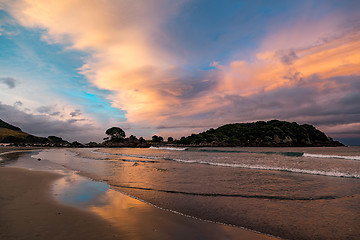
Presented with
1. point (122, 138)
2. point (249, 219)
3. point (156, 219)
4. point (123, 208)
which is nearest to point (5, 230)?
point (123, 208)

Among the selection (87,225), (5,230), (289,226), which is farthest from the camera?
(289,226)

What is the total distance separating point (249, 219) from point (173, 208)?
8.97ft

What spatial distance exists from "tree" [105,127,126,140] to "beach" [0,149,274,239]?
453 ft

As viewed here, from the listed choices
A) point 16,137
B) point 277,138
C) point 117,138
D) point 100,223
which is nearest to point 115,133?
point 117,138

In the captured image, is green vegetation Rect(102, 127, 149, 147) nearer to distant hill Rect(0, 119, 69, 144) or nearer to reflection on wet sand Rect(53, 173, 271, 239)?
distant hill Rect(0, 119, 69, 144)

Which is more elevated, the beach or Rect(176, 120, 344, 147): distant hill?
Rect(176, 120, 344, 147): distant hill

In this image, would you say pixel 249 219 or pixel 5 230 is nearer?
pixel 5 230

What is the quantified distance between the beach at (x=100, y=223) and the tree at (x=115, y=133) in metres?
138

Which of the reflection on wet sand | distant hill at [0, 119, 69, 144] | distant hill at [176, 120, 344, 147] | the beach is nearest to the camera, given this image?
the beach

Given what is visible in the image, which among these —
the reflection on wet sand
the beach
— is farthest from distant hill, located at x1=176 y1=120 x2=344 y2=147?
the beach

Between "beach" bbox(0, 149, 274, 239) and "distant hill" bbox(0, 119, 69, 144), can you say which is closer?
"beach" bbox(0, 149, 274, 239)

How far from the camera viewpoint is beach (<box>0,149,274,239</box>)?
4730 millimetres

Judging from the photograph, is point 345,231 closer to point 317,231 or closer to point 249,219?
point 317,231

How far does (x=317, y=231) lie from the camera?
543cm
